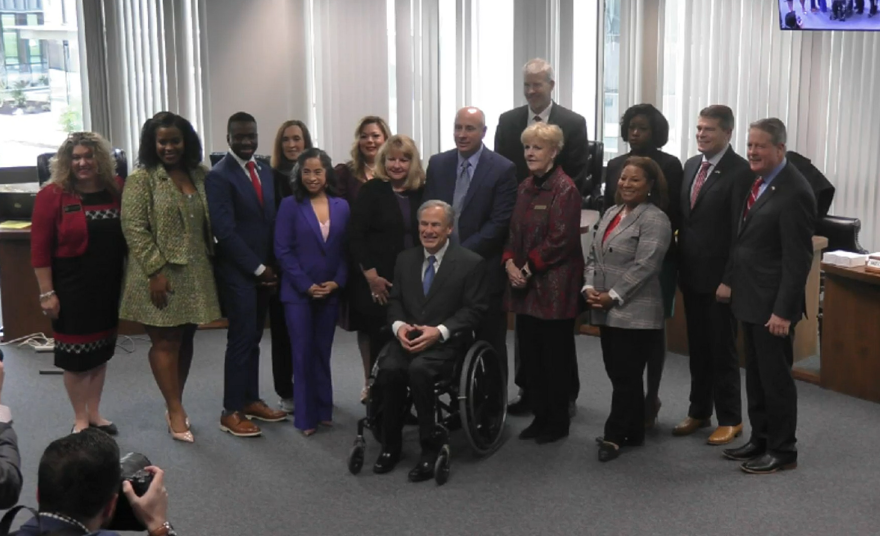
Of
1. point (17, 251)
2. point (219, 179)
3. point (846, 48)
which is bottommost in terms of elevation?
point (17, 251)

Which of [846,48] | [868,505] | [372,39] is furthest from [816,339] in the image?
[372,39]

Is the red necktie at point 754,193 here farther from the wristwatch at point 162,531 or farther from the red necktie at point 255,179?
the wristwatch at point 162,531

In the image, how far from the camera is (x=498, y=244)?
4.73m

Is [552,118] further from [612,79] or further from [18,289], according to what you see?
[18,289]

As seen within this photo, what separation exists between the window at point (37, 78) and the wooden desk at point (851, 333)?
5571 millimetres

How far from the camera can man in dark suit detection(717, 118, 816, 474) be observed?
400 cm

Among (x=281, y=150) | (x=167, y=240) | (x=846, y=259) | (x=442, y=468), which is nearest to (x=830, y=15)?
(x=846, y=259)

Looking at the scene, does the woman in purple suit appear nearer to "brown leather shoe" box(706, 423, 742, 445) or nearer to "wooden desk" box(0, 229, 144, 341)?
"brown leather shoe" box(706, 423, 742, 445)

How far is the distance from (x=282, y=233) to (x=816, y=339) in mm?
3152

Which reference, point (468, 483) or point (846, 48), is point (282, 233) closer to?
point (468, 483)

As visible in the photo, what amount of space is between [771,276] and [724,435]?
0.87 m

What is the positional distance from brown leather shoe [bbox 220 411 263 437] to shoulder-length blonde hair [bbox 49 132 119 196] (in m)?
1.23

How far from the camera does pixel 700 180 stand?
14.7ft

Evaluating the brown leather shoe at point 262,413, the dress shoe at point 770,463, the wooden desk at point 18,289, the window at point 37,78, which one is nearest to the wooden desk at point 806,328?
the dress shoe at point 770,463
